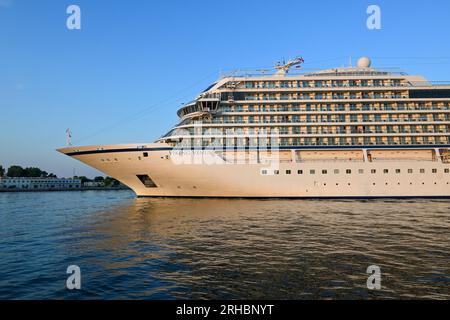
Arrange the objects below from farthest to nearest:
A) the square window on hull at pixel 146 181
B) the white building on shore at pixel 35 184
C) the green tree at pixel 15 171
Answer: the green tree at pixel 15 171, the white building on shore at pixel 35 184, the square window on hull at pixel 146 181

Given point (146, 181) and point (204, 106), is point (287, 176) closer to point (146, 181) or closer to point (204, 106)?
point (204, 106)

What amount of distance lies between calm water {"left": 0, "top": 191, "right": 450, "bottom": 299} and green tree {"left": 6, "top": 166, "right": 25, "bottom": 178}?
468 feet

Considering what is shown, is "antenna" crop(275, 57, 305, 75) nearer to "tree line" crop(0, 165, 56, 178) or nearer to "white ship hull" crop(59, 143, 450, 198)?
"white ship hull" crop(59, 143, 450, 198)

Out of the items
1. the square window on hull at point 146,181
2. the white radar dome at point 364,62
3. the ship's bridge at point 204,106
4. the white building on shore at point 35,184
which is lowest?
the white building on shore at point 35,184

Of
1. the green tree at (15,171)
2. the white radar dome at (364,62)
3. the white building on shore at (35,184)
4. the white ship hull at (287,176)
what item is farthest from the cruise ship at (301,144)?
the green tree at (15,171)

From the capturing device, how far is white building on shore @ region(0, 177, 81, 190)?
11569cm

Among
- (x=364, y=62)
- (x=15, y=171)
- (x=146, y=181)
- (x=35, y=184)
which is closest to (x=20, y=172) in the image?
(x=15, y=171)

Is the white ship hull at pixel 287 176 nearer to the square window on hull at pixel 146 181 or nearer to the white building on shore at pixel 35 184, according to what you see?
the square window on hull at pixel 146 181

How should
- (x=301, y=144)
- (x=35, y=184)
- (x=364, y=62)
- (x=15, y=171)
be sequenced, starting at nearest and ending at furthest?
(x=301, y=144) → (x=364, y=62) → (x=35, y=184) → (x=15, y=171)

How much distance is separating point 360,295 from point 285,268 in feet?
7.99

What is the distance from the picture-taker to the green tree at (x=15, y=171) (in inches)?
5290

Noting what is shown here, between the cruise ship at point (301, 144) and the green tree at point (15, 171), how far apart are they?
129 meters

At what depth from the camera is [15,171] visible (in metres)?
134

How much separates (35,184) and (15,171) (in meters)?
19.4
